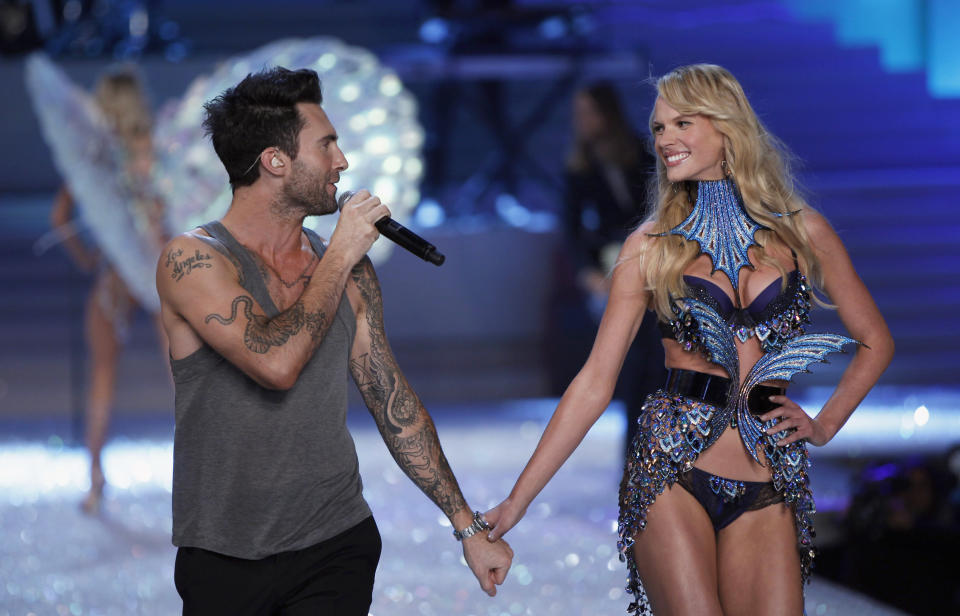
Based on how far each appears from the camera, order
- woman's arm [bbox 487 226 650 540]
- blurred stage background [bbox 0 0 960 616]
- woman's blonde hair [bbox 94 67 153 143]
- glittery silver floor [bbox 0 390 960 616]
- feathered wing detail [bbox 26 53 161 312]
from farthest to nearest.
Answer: woman's blonde hair [bbox 94 67 153 143], feathered wing detail [bbox 26 53 161 312], blurred stage background [bbox 0 0 960 616], glittery silver floor [bbox 0 390 960 616], woman's arm [bbox 487 226 650 540]

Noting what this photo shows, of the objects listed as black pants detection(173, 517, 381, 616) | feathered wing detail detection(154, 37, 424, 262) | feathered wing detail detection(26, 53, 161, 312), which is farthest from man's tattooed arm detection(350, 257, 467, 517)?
feathered wing detail detection(26, 53, 161, 312)

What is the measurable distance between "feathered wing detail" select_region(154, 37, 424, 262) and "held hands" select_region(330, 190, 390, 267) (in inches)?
61.7

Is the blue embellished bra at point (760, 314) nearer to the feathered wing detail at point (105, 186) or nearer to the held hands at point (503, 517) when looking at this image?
the held hands at point (503, 517)

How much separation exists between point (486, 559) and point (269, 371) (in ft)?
2.42

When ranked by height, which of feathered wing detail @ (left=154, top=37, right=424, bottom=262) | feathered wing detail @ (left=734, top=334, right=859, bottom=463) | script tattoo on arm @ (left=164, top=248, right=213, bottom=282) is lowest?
feathered wing detail @ (left=734, top=334, right=859, bottom=463)

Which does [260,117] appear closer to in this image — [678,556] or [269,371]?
[269,371]

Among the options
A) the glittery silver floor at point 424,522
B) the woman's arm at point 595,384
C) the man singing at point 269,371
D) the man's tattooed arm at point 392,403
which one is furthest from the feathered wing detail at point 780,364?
the glittery silver floor at point 424,522

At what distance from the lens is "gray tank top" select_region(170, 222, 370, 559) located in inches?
90.7

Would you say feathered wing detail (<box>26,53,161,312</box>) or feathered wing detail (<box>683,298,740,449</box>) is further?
feathered wing detail (<box>26,53,161,312</box>)

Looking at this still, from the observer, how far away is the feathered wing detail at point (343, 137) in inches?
162

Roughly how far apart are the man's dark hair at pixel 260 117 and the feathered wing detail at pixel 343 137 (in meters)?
1.53

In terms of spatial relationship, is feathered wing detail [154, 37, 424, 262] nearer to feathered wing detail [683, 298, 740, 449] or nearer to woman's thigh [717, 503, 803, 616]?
feathered wing detail [683, 298, 740, 449]

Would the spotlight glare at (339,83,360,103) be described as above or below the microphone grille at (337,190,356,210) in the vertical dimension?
above

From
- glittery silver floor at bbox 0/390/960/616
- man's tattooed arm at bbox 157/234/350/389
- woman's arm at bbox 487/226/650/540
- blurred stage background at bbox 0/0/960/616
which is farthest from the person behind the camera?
blurred stage background at bbox 0/0/960/616
